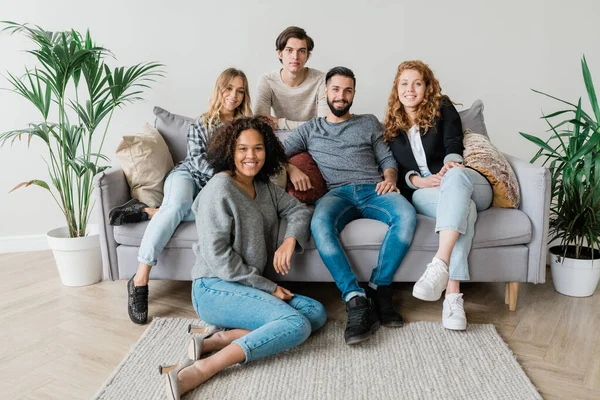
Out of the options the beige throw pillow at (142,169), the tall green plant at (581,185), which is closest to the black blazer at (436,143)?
the tall green plant at (581,185)

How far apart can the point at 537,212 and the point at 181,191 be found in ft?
5.13

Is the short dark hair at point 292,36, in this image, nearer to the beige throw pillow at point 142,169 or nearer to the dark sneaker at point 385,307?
the beige throw pillow at point 142,169

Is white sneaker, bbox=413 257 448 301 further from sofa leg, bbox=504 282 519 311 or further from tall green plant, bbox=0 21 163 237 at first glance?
tall green plant, bbox=0 21 163 237

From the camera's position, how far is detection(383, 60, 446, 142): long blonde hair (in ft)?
7.94

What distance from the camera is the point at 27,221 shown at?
131 inches

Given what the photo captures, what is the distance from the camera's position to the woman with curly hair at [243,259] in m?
1.72

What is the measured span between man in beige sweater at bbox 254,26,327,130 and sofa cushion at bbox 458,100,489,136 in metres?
0.74

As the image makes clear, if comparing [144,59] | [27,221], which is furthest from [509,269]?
[27,221]

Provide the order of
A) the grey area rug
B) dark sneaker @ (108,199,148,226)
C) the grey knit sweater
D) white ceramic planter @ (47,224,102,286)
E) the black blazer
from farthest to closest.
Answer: white ceramic planter @ (47,224,102,286), the black blazer, dark sneaker @ (108,199,148,226), the grey knit sweater, the grey area rug

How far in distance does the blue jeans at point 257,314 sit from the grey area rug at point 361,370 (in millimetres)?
87

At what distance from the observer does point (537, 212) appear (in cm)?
216

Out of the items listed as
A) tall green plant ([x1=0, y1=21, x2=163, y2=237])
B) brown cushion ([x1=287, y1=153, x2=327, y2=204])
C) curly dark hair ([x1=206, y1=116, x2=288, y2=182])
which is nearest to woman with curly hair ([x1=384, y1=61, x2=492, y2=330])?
brown cushion ([x1=287, y1=153, x2=327, y2=204])

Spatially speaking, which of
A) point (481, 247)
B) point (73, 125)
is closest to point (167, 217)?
point (73, 125)

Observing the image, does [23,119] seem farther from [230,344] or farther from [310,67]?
[230,344]
